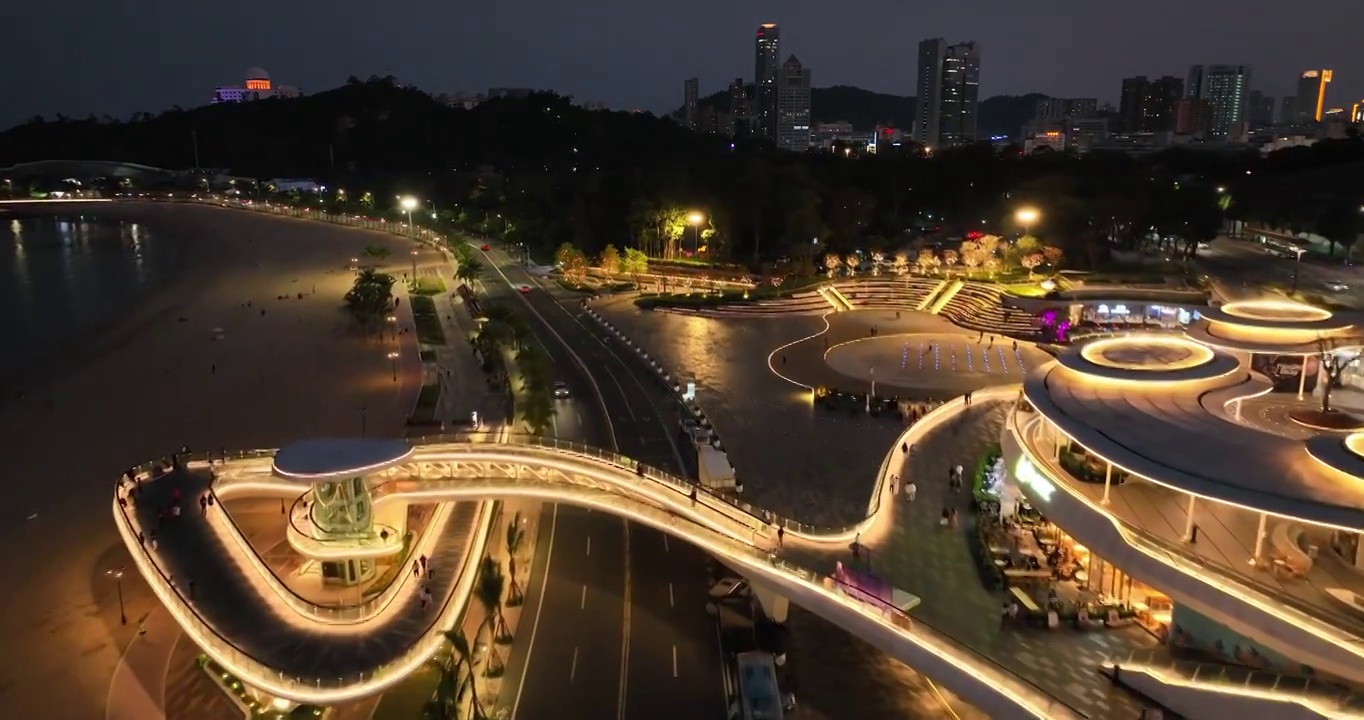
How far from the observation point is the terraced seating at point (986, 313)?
36.4 metres

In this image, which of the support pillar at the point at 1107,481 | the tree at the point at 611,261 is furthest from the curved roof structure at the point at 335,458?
the tree at the point at 611,261

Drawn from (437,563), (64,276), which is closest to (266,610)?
(437,563)

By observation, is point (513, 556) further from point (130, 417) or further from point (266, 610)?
point (130, 417)

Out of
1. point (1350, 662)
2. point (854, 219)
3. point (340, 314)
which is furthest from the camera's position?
point (854, 219)

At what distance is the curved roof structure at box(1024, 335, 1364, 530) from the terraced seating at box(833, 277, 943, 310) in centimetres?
2354

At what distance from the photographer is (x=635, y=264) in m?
49.7

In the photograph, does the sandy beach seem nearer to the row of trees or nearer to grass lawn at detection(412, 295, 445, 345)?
grass lawn at detection(412, 295, 445, 345)

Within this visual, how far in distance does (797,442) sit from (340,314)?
29.4 metres

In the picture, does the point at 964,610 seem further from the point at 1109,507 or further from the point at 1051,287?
the point at 1051,287

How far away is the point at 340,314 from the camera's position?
44.0 metres

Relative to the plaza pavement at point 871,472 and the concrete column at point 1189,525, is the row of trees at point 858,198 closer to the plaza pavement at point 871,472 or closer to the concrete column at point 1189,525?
the plaza pavement at point 871,472

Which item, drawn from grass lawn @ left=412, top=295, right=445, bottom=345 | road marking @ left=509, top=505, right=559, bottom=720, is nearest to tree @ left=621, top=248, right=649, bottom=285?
grass lawn @ left=412, top=295, right=445, bottom=345

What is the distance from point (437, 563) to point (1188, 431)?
13190mm

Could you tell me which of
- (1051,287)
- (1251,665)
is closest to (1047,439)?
(1251,665)
